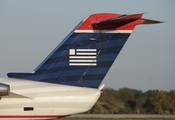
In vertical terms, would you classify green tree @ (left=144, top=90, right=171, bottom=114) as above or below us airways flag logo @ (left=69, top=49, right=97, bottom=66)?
below

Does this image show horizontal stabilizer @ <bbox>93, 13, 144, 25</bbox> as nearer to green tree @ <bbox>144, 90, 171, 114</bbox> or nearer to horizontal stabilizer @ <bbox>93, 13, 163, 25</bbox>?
horizontal stabilizer @ <bbox>93, 13, 163, 25</bbox>

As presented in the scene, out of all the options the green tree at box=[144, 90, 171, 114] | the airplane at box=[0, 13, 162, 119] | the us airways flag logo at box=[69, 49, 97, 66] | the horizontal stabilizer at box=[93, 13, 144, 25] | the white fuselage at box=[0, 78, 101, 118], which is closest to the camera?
the horizontal stabilizer at box=[93, 13, 144, 25]

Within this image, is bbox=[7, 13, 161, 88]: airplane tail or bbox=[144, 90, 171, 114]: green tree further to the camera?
bbox=[144, 90, 171, 114]: green tree

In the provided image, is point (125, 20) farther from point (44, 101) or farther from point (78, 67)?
point (44, 101)

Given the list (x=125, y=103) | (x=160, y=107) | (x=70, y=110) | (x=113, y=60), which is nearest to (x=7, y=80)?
(x=70, y=110)

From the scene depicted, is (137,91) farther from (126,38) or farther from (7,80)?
(7,80)

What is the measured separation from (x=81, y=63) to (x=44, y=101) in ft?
5.40

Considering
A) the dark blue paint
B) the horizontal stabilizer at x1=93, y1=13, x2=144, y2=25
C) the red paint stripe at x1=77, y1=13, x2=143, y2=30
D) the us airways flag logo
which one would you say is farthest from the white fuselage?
the horizontal stabilizer at x1=93, y1=13, x2=144, y2=25

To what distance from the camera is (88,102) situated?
546 inches

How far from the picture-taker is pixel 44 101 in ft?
45.3

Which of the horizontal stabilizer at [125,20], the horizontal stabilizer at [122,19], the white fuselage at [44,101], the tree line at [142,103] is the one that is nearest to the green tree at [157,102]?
the tree line at [142,103]

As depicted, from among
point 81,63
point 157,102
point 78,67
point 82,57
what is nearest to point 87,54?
point 82,57

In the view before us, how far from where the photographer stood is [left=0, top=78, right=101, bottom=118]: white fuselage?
45.3 ft

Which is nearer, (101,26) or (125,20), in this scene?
(125,20)
